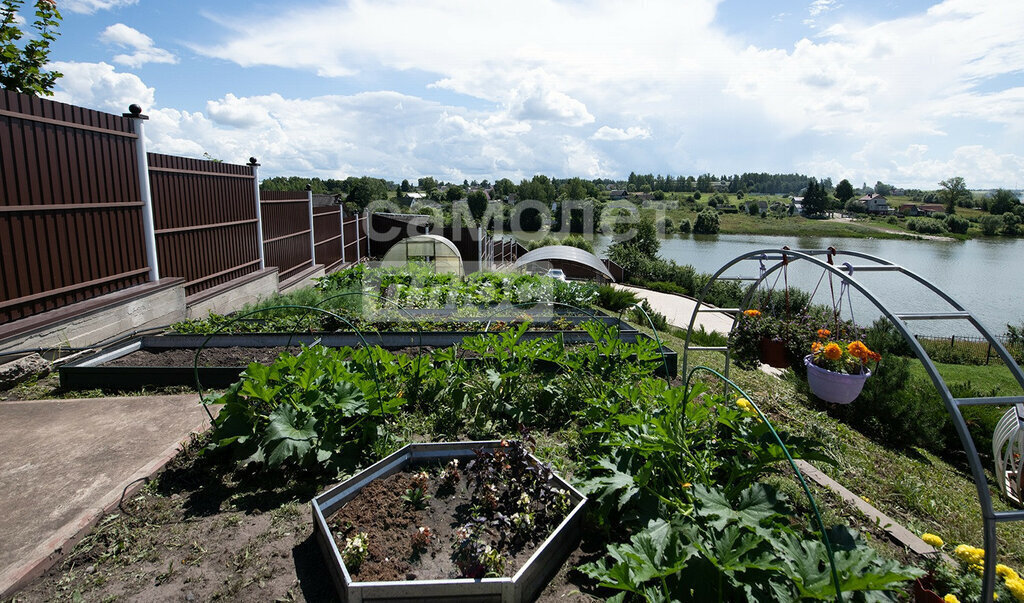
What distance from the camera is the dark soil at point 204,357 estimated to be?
5227 mm

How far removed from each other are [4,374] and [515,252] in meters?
25.4

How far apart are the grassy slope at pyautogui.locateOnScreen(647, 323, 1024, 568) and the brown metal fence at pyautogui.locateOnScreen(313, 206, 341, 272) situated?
12.2m

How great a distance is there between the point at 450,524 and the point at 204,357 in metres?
4.07

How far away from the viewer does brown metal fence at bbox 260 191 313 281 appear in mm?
11281

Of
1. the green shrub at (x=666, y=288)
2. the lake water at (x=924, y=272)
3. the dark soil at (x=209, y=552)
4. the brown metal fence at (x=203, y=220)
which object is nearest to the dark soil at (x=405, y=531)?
the dark soil at (x=209, y=552)

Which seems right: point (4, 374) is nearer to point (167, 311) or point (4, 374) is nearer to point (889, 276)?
point (167, 311)

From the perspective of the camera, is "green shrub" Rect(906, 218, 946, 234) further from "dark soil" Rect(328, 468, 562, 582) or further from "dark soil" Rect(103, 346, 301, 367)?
"dark soil" Rect(328, 468, 562, 582)

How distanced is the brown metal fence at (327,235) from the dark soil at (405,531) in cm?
1281

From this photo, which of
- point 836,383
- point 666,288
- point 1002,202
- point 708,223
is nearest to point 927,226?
point 1002,202

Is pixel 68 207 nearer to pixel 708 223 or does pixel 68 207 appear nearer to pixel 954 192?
pixel 708 223

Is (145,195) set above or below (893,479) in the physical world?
above

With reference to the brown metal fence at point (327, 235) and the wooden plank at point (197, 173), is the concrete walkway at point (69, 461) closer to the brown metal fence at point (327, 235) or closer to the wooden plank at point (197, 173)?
the wooden plank at point (197, 173)

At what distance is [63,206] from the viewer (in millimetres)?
5520

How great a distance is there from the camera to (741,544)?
2053 mm
